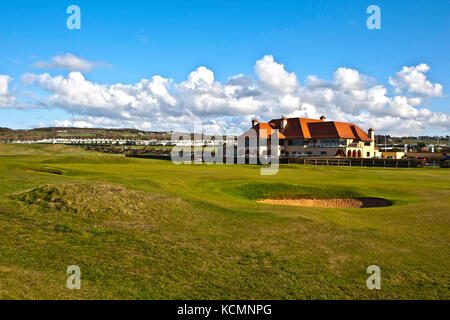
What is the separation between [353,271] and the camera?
1121cm

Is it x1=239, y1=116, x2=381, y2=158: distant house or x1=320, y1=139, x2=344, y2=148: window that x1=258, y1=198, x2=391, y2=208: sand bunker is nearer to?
x1=239, y1=116, x2=381, y2=158: distant house

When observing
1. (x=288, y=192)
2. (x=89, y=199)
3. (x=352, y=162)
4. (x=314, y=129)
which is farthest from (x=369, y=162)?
(x=89, y=199)

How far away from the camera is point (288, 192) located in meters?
30.6

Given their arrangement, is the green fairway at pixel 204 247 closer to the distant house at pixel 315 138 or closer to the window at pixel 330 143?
the window at pixel 330 143

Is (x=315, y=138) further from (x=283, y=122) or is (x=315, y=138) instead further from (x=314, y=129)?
(x=283, y=122)

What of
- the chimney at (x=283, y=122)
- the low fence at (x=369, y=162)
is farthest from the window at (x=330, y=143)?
the low fence at (x=369, y=162)

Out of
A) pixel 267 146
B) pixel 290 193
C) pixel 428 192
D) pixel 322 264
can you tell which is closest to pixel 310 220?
pixel 322 264

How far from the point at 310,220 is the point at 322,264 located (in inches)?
250

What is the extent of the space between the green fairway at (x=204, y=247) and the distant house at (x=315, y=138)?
7761 centimetres

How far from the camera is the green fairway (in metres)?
9.66
